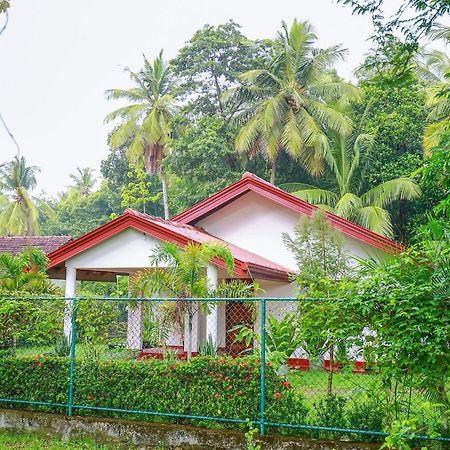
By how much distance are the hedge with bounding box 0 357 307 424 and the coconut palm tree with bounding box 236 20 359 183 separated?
17.4m

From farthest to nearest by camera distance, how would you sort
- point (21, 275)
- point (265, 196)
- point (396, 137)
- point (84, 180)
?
1. point (84, 180)
2. point (396, 137)
3. point (265, 196)
4. point (21, 275)


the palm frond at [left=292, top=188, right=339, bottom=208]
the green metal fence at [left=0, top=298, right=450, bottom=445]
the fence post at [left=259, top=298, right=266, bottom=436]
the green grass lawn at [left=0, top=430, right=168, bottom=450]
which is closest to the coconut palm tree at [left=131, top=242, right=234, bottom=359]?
the green metal fence at [left=0, top=298, right=450, bottom=445]

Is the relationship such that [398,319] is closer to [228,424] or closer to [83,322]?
[228,424]

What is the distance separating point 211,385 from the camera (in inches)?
272

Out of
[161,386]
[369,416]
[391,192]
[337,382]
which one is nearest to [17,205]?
[391,192]

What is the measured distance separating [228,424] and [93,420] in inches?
68.7

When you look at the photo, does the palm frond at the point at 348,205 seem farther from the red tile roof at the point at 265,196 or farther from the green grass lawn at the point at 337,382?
the green grass lawn at the point at 337,382

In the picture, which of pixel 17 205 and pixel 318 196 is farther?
pixel 17 205

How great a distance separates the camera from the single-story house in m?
12.7

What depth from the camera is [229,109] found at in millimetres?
27594

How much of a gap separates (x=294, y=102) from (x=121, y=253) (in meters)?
14.9

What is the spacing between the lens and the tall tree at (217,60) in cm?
2794

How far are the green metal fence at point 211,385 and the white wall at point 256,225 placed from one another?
6501 mm

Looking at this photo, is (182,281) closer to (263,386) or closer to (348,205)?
(263,386)
